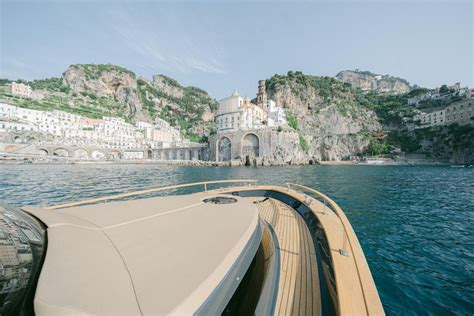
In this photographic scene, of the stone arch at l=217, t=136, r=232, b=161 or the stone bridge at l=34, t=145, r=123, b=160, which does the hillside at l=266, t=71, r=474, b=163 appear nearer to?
the stone arch at l=217, t=136, r=232, b=161

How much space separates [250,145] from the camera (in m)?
58.2

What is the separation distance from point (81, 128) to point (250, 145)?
6827cm

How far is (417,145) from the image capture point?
69.8 metres

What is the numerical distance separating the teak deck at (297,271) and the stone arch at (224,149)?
56.2 metres

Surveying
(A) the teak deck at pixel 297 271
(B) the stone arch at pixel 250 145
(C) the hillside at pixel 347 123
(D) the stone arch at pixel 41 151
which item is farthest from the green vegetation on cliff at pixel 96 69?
(A) the teak deck at pixel 297 271

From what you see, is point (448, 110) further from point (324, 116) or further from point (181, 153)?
point (181, 153)

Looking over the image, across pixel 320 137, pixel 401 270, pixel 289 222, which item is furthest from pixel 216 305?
pixel 320 137

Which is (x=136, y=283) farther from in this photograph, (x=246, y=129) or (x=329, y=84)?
(x=329, y=84)

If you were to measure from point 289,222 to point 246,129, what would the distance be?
182 feet

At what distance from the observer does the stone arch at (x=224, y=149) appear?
2386 inches

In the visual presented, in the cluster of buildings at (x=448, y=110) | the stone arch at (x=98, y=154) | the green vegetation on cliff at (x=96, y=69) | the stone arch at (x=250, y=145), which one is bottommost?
the stone arch at (x=98, y=154)

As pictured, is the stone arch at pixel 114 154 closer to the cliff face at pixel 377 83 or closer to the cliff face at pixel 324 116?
the cliff face at pixel 324 116

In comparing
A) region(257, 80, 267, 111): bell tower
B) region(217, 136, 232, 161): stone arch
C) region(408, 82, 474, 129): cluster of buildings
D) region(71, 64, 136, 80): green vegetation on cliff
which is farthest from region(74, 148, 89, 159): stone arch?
region(408, 82, 474, 129): cluster of buildings

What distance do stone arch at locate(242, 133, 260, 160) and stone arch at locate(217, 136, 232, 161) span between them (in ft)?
15.8
